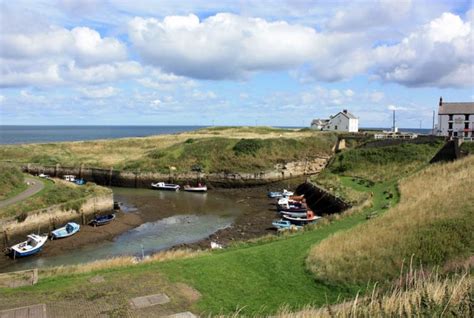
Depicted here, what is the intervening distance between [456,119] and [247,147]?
39.0 metres

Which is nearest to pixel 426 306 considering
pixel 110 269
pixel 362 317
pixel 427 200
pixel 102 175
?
pixel 362 317

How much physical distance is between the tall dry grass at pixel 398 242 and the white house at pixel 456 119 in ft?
185

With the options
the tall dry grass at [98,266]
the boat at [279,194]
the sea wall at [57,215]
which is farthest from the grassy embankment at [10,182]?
the boat at [279,194]

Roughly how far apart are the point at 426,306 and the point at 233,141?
7500cm

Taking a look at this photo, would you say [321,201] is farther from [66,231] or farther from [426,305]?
[426,305]

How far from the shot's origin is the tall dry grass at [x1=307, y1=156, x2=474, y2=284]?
1738 centimetres

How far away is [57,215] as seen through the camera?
38.2 m

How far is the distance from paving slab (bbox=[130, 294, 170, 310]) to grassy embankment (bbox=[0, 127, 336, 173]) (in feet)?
177

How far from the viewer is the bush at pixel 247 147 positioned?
245 feet

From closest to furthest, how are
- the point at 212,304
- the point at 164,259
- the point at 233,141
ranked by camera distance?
the point at 212,304 → the point at 164,259 → the point at 233,141

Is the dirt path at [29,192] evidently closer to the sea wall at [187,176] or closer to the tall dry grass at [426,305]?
the sea wall at [187,176]

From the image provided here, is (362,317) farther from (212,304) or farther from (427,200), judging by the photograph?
(427,200)

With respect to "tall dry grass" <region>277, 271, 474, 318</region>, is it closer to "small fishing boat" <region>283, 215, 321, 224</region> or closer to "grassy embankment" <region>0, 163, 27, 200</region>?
"small fishing boat" <region>283, 215, 321, 224</region>

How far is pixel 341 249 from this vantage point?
19688mm
